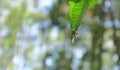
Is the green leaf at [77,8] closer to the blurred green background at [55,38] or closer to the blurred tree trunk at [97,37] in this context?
the blurred green background at [55,38]

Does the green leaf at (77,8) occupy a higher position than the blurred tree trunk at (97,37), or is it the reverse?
the green leaf at (77,8)

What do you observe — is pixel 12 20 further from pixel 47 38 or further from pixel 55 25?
pixel 55 25

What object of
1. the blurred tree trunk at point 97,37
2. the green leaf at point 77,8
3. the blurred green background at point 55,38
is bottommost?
the blurred green background at point 55,38

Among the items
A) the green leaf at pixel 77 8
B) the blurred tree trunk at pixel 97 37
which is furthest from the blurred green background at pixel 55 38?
the green leaf at pixel 77 8

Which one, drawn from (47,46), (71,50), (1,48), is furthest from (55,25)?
(1,48)

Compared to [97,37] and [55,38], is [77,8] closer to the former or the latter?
[97,37]

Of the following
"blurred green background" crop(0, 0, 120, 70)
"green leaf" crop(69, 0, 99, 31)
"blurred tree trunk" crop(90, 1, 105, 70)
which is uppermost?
"green leaf" crop(69, 0, 99, 31)

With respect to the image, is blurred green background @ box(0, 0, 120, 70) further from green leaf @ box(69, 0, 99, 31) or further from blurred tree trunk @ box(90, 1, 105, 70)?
green leaf @ box(69, 0, 99, 31)

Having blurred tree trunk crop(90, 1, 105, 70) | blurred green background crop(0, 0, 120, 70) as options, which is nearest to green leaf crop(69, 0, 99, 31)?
blurred green background crop(0, 0, 120, 70)
